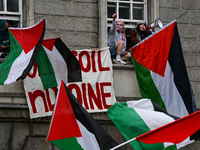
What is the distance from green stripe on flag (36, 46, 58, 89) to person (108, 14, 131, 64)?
1.64m

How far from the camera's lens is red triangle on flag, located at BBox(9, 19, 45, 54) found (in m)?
13.2

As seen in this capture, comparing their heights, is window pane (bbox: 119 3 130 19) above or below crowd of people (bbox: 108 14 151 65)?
above

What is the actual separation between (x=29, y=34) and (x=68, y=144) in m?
3.07

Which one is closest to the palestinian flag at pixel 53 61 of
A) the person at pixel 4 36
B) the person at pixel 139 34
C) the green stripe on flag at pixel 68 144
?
the person at pixel 4 36

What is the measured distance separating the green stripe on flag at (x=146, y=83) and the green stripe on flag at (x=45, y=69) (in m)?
1.97

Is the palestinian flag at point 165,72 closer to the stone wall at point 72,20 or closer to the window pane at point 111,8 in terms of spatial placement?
the stone wall at point 72,20

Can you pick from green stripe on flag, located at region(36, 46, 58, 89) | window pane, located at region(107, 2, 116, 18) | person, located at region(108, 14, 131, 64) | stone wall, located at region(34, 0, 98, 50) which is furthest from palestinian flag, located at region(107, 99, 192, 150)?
window pane, located at region(107, 2, 116, 18)

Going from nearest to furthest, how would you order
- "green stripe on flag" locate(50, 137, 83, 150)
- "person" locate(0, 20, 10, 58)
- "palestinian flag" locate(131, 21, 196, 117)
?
1. "green stripe on flag" locate(50, 137, 83, 150)
2. "palestinian flag" locate(131, 21, 196, 117)
3. "person" locate(0, 20, 10, 58)

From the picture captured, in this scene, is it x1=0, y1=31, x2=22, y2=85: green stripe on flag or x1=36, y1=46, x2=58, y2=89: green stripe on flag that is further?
x1=36, y1=46, x2=58, y2=89: green stripe on flag

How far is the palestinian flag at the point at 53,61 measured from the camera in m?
13.8

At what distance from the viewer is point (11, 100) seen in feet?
45.2

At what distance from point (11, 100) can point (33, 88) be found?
558mm

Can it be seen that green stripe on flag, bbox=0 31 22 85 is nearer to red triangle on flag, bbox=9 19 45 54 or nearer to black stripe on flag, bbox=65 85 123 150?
red triangle on flag, bbox=9 19 45 54

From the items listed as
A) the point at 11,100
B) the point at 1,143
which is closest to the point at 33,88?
the point at 11,100
